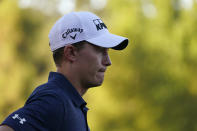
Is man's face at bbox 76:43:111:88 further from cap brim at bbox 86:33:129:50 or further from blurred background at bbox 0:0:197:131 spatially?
blurred background at bbox 0:0:197:131

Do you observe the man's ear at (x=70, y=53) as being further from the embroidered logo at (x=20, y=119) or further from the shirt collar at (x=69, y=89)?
the embroidered logo at (x=20, y=119)

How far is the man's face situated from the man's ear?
0.08 ft

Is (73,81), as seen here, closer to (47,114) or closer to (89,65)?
(89,65)

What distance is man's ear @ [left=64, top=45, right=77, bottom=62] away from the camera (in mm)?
2891

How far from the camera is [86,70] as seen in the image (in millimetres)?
2875

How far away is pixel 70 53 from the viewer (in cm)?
290

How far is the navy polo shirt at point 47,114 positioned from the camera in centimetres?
248

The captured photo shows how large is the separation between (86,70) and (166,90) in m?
7.49

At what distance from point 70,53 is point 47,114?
517 millimetres

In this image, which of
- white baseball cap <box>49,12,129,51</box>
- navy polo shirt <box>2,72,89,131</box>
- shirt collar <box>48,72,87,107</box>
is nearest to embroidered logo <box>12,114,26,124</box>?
navy polo shirt <box>2,72,89,131</box>

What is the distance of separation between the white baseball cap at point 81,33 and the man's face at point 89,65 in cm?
6

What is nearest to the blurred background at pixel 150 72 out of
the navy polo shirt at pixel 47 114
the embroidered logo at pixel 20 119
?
the navy polo shirt at pixel 47 114

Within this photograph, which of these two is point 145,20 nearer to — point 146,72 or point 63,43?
point 146,72

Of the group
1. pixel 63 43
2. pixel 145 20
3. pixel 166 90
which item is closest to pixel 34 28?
pixel 145 20
